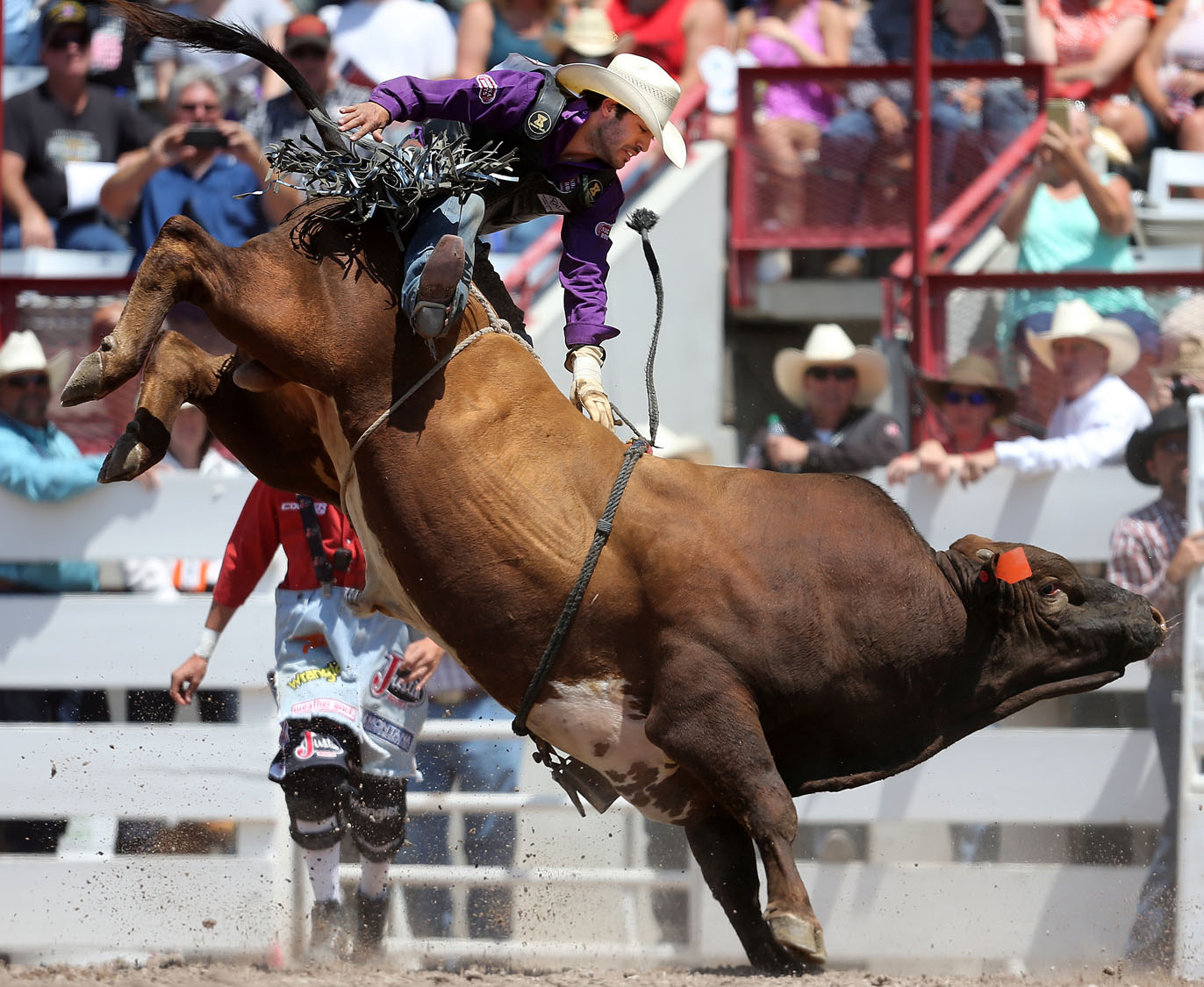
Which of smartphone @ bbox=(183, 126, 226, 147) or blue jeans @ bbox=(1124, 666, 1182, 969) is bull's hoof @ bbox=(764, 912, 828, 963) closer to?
blue jeans @ bbox=(1124, 666, 1182, 969)

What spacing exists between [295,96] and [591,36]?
57.6 inches

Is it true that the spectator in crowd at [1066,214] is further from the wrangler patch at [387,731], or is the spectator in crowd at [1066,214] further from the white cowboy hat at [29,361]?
the white cowboy hat at [29,361]

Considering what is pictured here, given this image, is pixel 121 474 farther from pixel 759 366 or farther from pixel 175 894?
pixel 759 366

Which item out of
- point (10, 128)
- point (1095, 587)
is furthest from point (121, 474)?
point (10, 128)

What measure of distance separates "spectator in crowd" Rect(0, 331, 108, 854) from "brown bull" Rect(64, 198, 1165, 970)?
178 centimetres

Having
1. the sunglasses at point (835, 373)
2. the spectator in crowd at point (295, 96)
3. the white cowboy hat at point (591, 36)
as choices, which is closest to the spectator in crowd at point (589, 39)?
the white cowboy hat at point (591, 36)

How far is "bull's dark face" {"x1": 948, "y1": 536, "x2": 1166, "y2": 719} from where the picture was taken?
14.1 ft

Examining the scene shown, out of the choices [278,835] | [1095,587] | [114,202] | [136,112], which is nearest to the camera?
[1095,587]

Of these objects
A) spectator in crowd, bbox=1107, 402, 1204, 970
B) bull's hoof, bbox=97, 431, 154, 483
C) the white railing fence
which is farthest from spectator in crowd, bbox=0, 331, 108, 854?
spectator in crowd, bbox=1107, 402, 1204, 970

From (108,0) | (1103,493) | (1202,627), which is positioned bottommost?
(1202,627)

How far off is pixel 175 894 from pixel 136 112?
407 centimetres

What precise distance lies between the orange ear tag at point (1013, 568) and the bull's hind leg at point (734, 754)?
0.75 metres

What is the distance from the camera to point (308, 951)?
17.7 feet

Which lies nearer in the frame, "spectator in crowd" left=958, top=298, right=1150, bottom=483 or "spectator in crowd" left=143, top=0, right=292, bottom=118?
"spectator in crowd" left=958, top=298, right=1150, bottom=483
